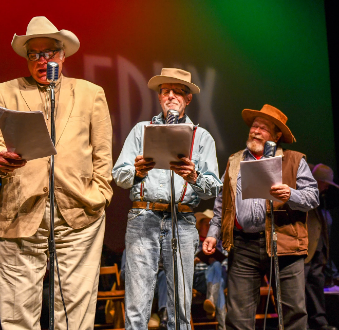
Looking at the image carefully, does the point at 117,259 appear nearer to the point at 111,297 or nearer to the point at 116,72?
the point at 111,297

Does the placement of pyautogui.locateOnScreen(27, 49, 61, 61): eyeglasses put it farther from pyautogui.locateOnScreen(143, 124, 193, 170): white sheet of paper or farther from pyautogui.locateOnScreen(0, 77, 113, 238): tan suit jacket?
pyautogui.locateOnScreen(143, 124, 193, 170): white sheet of paper

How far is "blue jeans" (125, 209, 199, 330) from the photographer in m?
2.72

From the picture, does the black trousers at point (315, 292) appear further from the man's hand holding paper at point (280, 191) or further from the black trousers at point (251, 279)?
the man's hand holding paper at point (280, 191)

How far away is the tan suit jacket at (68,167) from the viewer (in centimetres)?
243

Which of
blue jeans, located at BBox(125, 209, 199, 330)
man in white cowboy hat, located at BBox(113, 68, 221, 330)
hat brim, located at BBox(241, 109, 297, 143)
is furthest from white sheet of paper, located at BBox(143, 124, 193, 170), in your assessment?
hat brim, located at BBox(241, 109, 297, 143)

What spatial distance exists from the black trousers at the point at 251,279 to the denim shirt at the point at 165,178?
0.55m

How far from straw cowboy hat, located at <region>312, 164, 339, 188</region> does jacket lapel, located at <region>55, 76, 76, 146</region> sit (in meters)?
3.35

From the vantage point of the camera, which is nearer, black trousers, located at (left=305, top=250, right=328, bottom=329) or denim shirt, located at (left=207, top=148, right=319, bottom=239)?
denim shirt, located at (left=207, top=148, right=319, bottom=239)

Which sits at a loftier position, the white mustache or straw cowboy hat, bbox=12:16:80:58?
straw cowboy hat, bbox=12:16:80:58

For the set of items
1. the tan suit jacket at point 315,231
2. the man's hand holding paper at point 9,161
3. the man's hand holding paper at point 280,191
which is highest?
the man's hand holding paper at point 9,161

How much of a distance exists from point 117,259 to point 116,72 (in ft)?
6.52

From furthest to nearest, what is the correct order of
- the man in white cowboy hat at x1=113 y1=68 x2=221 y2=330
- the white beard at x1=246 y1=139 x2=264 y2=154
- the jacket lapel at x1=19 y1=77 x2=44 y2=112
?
the white beard at x1=246 y1=139 x2=264 y2=154 → the man in white cowboy hat at x1=113 y1=68 x2=221 y2=330 → the jacket lapel at x1=19 y1=77 x2=44 y2=112

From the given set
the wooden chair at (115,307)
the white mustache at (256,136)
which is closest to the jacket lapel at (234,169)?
the white mustache at (256,136)

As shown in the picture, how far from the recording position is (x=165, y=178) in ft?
9.48
